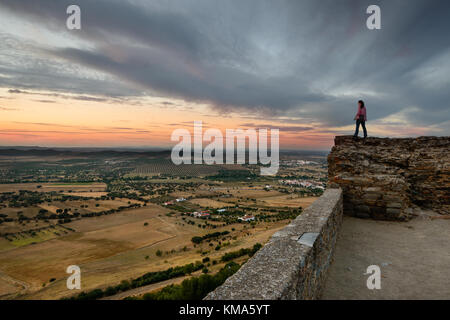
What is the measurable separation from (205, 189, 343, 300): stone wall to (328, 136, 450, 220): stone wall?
394 cm

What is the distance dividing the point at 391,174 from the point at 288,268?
7.24 metres

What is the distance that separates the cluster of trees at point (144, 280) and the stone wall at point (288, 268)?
69.8 feet

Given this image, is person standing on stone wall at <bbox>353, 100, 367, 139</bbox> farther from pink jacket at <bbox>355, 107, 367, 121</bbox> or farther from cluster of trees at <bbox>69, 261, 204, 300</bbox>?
cluster of trees at <bbox>69, 261, 204, 300</bbox>

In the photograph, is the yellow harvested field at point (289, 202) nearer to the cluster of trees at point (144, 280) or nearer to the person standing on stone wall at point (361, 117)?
the cluster of trees at point (144, 280)

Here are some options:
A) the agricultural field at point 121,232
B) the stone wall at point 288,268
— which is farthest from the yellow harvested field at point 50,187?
the stone wall at point 288,268

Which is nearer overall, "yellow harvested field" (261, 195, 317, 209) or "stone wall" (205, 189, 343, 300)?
"stone wall" (205, 189, 343, 300)

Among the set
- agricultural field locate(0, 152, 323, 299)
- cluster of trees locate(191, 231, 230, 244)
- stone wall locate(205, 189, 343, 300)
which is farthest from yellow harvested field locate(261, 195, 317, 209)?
stone wall locate(205, 189, 343, 300)

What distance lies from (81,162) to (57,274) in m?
157

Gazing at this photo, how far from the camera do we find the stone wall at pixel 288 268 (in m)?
2.03

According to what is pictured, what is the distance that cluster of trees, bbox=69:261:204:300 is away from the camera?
808 inches
